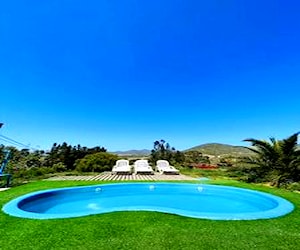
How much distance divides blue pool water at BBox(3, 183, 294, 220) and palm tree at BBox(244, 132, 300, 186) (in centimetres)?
279

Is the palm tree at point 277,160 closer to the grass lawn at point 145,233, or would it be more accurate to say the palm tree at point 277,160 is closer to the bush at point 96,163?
the grass lawn at point 145,233

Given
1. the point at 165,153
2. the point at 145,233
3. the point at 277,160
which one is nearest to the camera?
the point at 145,233

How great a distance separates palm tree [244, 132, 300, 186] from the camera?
35.7ft

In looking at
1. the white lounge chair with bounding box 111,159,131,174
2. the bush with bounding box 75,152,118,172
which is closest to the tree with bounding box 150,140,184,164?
the bush with bounding box 75,152,118,172

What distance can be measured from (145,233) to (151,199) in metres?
5.88

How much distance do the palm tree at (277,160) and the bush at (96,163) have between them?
9.46 m

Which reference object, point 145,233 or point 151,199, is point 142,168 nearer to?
point 151,199

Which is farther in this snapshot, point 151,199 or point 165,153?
point 165,153

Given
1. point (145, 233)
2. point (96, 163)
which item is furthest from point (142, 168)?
point (145, 233)

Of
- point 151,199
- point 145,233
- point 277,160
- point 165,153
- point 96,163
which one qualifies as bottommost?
point 145,233

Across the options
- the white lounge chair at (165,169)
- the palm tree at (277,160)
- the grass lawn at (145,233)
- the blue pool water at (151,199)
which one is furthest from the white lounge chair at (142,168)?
the grass lawn at (145,233)

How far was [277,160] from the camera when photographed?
1147 cm

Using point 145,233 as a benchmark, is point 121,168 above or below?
above

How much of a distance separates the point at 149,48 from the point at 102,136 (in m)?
19.6
